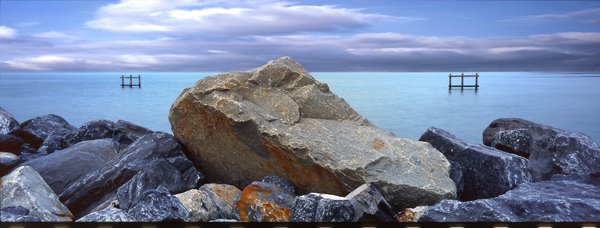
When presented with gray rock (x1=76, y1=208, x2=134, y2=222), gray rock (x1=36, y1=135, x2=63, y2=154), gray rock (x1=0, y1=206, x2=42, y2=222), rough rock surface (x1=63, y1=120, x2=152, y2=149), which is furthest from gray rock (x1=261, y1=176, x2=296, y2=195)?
gray rock (x1=36, y1=135, x2=63, y2=154)

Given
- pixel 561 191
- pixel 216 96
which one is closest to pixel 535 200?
pixel 561 191

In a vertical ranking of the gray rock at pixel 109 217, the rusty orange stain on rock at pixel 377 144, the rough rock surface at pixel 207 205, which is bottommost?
the rough rock surface at pixel 207 205

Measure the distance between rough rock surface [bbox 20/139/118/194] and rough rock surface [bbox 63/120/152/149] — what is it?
1.32m

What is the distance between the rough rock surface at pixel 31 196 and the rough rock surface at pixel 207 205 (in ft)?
3.71

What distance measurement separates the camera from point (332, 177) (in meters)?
6.20

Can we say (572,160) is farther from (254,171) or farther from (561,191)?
(254,171)

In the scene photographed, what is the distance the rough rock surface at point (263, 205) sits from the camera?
557 cm

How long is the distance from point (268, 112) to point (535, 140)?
387 centimetres

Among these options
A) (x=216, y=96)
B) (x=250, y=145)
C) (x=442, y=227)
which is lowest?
(x=442, y=227)

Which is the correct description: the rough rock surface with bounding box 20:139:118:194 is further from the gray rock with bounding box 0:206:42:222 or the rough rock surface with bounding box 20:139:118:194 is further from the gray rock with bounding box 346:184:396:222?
the gray rock with bounding box 346:184:396:222

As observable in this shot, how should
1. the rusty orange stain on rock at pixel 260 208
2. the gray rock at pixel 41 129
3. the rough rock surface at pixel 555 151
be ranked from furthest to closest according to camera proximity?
the gray rock at pixel 41 129 → the rough rock surface at pixel 555 151 → the rusty orange stain on rock at pixel 260 208

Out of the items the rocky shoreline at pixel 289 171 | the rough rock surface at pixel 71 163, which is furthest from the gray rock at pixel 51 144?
the rough rock surface at pixel 71 163

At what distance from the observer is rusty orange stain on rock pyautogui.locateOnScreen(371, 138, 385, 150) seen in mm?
6574

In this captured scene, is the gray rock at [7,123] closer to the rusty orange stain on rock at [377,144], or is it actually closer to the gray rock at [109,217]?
the gray rock at [109,217]
